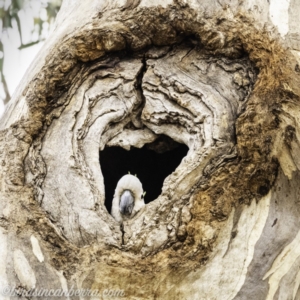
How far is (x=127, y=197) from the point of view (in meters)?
2.41

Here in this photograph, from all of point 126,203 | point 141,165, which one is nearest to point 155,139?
point 126,203

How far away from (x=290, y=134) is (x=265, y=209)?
249mm

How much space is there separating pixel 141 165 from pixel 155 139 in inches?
24.9

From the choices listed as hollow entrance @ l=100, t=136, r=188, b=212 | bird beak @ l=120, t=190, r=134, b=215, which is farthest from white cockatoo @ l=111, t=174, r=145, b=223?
hollow entrance @ l=100, t=136, r=188, b=212

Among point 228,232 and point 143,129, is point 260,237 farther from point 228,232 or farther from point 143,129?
point 143,129

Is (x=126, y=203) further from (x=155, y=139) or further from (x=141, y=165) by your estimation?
(x=141, y=165)

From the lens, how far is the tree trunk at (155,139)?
168cm

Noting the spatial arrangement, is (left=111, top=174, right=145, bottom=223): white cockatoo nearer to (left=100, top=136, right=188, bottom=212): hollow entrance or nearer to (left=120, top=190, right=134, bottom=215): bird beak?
(left=120, top=190, right=134, bottom=215): bird beak

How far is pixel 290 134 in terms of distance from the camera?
1785 mm

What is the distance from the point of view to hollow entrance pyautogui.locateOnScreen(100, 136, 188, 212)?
103 inches

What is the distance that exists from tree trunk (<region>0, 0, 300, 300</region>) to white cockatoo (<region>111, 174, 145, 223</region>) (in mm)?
356

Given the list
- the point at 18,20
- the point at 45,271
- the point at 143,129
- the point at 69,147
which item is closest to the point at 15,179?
the point at 69,147

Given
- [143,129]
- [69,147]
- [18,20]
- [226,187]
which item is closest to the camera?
[226,187]

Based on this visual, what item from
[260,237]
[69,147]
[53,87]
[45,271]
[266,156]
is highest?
[53,87]
